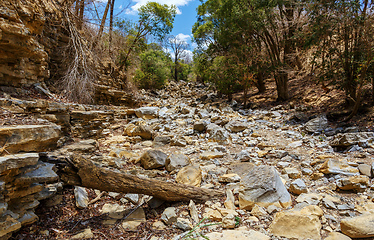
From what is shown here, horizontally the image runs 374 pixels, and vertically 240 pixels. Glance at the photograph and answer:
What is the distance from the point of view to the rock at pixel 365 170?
2.86 m

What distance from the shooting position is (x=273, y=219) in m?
2.13

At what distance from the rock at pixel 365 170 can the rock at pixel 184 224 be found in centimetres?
268

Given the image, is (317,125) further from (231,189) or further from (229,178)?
(231,189)

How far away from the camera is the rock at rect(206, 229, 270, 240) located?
189 cm

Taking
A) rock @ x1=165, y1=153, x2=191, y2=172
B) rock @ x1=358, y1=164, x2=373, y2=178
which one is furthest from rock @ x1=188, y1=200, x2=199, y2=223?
rock @ x1=358, y1=164, x2=373, y2=178

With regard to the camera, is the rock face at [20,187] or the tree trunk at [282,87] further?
the tree trunk at [282,87]

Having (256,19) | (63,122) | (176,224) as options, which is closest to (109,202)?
(176,224)

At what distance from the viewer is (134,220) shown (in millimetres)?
2344

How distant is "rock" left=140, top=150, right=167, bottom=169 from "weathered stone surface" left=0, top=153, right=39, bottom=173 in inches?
83.9

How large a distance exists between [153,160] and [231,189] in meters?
1.66

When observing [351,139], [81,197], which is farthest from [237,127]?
[81,197]

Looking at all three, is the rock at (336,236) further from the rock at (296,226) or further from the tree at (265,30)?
the tree at (265,30)

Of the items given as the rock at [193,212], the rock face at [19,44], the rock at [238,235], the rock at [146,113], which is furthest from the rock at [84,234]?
the rock at [146,113]

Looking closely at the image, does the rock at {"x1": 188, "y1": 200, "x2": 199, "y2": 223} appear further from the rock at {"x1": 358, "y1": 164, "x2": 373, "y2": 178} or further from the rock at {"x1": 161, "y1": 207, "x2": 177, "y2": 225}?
the rock at {"x1": 358, "y1": 164, "x2": 373, "y2": 178}
